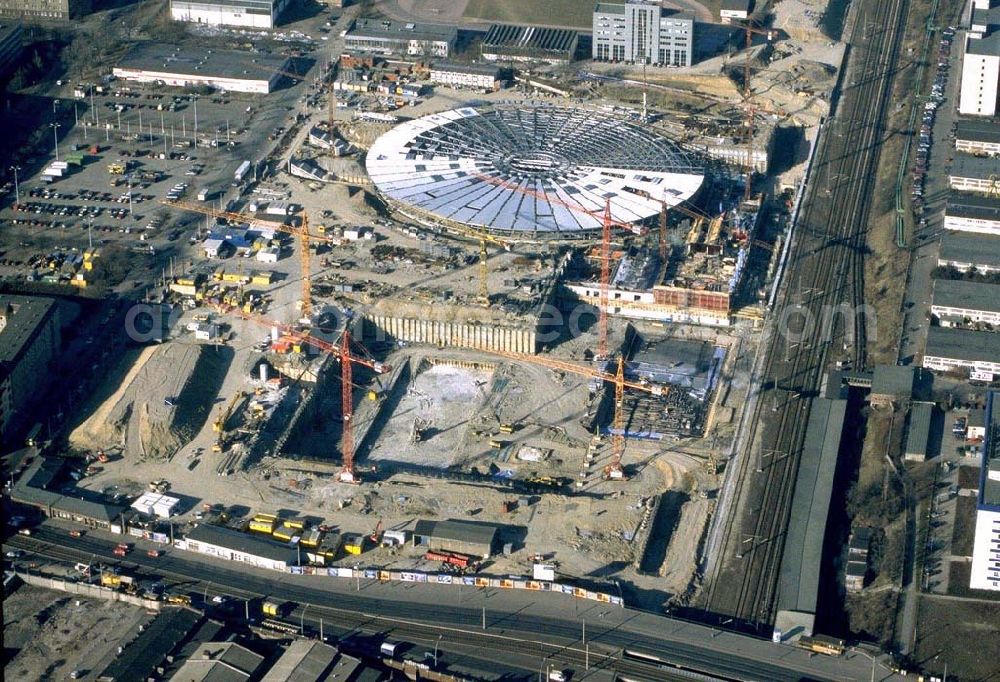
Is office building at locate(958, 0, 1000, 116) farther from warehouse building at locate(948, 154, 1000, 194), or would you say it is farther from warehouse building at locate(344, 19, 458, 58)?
warehouse building at locate(344, 19, 458, 58)

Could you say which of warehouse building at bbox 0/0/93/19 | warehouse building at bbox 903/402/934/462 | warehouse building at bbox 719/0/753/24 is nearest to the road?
warehouse building at bbox 903/402/934/462

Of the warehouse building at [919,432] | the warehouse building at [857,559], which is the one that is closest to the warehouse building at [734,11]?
the warehouse building at [919,432]

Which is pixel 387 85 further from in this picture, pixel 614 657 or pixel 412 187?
pixel 614 657

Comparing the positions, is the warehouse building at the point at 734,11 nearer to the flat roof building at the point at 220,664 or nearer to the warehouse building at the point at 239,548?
the warehouse building at the point at 239,548

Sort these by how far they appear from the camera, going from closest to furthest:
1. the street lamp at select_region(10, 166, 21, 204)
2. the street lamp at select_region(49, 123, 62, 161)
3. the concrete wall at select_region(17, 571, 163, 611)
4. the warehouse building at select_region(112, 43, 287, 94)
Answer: the concrete wall at select_region(17, 571, 163, 611) < the street lamp at select_region(10, 166, 21, 204) < the street lamp at select_region(49, 123, 62, 161) < the warehouse building at select_region(112, 43, 287, 94)

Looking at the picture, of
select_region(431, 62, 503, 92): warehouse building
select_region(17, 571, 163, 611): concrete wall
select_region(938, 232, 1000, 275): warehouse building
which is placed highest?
select_region(431, 62, 503, 92): warehouse building

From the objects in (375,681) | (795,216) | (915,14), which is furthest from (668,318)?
(915,14)

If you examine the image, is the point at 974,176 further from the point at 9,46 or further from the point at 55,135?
the point at 9,46
